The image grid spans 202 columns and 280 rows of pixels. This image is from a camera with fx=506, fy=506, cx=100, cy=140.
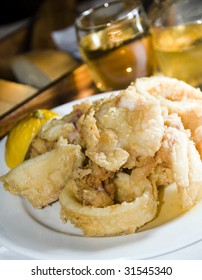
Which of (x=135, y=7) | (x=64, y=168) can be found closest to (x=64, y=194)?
(x=64, y=168)

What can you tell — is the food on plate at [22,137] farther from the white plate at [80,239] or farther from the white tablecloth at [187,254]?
the white tablecloth at [187,254]

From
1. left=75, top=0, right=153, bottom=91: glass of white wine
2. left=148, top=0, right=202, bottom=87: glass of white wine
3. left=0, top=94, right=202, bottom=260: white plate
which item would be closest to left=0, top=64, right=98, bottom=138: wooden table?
left=75, top=0, right=153, bottom=91: glass of white wine

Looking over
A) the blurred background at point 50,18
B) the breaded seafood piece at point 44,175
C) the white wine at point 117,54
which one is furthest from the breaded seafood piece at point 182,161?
the blurred background at point 50,18

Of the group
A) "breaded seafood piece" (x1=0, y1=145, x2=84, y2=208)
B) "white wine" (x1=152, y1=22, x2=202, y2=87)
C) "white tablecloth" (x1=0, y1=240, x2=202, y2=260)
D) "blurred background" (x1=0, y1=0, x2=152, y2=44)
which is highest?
"breaded seafood piece" (x1=0, y1=145, x2=84, y2=208)

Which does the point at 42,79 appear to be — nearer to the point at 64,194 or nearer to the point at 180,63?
the point at 180,63

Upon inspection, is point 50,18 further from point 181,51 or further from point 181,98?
point 181,98

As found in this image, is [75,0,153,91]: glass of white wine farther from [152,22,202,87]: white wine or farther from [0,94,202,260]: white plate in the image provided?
[0,94,202,260]: white plate
